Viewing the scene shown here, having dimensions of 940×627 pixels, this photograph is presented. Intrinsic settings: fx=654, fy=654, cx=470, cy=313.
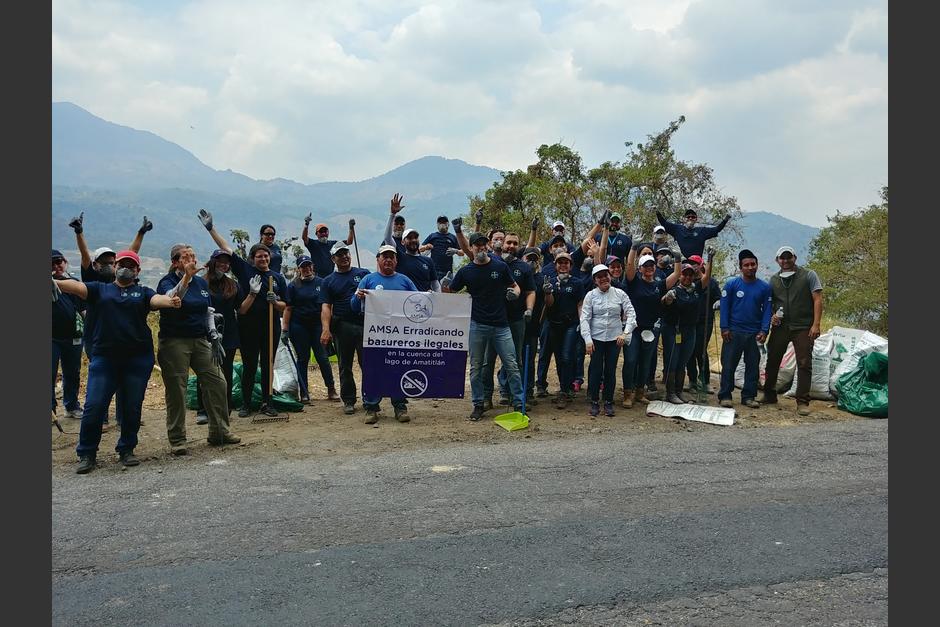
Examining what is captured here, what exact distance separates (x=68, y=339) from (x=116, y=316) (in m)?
2.65

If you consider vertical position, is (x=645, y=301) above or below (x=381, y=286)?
below

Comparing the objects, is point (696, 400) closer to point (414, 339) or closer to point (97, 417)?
point (414, 339)

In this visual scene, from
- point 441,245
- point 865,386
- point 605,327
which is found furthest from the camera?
point 441,245

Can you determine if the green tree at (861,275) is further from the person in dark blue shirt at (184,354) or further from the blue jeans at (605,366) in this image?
the person in dark blue shirt at (184,354)

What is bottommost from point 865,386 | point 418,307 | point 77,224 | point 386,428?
point 386,428

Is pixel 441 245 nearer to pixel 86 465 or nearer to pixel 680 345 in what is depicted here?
pixel 680 345

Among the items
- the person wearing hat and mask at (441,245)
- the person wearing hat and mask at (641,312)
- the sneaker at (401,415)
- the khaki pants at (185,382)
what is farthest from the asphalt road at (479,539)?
the person wearing hat and mask at (441,245)

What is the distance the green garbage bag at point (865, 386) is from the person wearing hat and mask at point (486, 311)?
4768 millimetres

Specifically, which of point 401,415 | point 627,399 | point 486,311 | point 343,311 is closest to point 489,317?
point 486,311

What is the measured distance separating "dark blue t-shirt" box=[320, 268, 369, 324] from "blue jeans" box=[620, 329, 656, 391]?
3.81m

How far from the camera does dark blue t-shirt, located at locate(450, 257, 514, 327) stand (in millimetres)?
8547

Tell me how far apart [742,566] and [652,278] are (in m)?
5.78

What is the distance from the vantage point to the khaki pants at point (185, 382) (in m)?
6.84

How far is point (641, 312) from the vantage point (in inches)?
368
